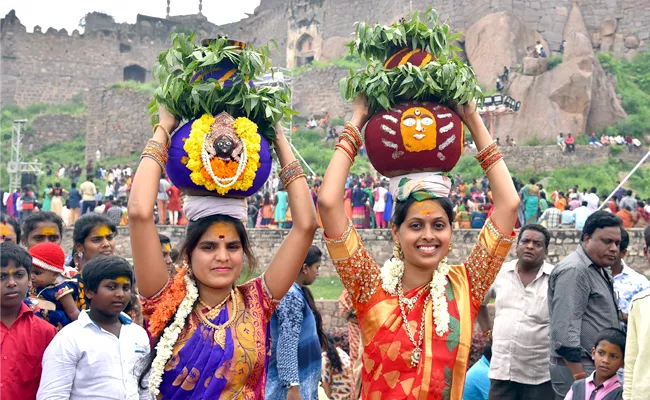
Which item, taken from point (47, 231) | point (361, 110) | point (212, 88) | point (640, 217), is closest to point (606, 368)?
point (361, 110)

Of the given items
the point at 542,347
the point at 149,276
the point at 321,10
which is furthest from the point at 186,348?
the point at 321,10

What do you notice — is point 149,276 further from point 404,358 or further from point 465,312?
point 465,312

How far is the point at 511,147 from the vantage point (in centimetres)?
2911

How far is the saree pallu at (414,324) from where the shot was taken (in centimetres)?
370

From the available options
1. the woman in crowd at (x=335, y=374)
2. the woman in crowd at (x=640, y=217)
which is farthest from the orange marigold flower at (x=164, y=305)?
the woman in crowd at (x=640, y=217)

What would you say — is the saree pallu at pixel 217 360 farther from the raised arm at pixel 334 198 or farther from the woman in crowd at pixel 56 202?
the woman in crowd at pixel 56 202

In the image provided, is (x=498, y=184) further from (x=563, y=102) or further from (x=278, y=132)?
(x=563, y=102)

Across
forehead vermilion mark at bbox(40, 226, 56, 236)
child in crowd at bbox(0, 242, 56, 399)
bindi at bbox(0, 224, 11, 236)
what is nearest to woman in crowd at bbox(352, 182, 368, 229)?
bindi at bbox(0, 224, 11, 236)

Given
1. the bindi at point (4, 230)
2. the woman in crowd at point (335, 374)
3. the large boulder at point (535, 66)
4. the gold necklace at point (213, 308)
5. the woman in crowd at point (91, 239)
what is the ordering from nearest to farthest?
1. the gold necklace at point (213, 308)
2. the woman in crowd at point (91, 239)
3. the bindi at point (4, 230)
4. the woman in crowd at point (335, 374)
5. the large boulder at point (535, 66)

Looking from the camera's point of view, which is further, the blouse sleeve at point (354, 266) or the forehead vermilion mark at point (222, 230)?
the blouse sleeve at point (354, 266)

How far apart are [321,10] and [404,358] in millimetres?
44140

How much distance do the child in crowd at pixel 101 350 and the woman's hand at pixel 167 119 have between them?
3.21 ft

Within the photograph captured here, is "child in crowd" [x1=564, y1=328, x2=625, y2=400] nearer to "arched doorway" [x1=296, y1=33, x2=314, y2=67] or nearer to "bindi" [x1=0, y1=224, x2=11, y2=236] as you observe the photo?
"bindi" [x1=0, y1=224, x2=11, y2=236]

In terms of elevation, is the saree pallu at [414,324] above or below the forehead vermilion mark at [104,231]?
below
